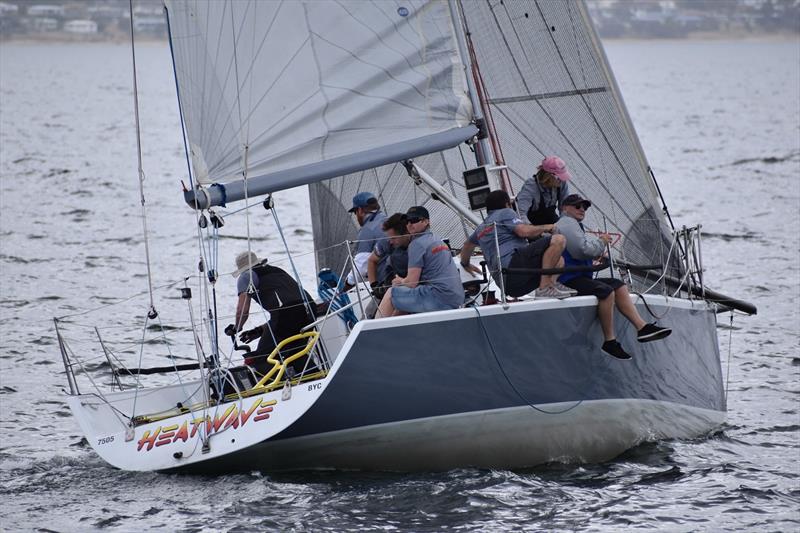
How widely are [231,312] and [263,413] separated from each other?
795cm

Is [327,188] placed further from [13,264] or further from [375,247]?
[13,264]

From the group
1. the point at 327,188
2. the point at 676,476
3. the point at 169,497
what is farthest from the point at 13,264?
the point at 676,476

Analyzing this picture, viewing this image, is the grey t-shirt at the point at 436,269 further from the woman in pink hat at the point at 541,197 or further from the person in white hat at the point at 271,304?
the person in white hat at the point at 271,304

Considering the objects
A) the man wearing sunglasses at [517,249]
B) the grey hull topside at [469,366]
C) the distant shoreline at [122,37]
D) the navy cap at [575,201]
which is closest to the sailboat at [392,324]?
the grey hull topside at [469,366]

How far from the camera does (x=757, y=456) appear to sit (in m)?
11.3

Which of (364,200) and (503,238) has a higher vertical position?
(364,200)

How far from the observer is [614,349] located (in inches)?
392

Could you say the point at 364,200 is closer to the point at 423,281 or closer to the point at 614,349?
the point at 423,281

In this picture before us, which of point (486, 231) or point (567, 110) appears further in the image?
point (567, 110)

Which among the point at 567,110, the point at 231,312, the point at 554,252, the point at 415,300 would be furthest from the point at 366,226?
the point at 231,312

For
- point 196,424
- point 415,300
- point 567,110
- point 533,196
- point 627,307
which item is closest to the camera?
point 415,300

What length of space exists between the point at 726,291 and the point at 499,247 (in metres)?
9.34

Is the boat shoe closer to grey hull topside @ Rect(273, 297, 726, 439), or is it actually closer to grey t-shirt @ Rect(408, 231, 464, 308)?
grey hull topside @ Rect(273, 297, 726, 439)

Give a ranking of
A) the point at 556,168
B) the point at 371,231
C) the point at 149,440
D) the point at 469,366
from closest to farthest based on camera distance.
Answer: the point at 469,366 → the point at 556,168 → the point at 149,440 → the point at 371,231
